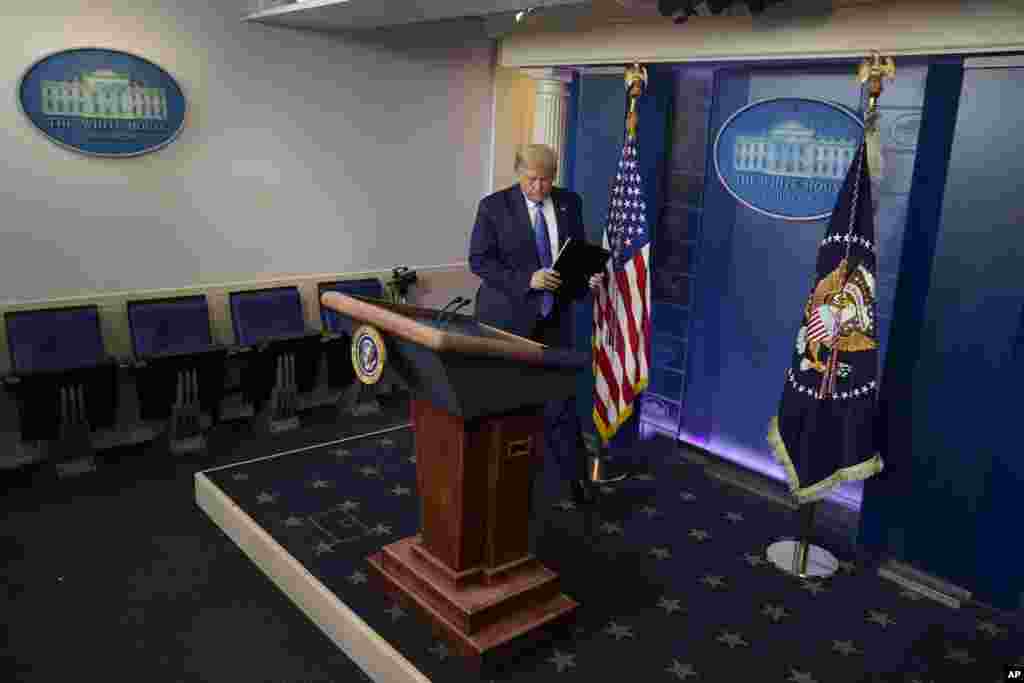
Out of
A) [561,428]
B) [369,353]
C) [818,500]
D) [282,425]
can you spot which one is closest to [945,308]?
[818,500]

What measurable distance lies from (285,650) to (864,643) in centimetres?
233

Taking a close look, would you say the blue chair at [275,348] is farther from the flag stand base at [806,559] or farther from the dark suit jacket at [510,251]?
the flag stand base at [806,559]

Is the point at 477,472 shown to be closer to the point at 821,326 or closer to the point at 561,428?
the point at 561,428

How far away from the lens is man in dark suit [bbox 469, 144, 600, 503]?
13.2 ft

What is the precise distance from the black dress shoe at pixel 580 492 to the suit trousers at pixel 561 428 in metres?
0.03

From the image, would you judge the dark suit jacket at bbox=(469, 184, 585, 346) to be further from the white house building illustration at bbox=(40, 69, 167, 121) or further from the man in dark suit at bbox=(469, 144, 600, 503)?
the white house building illustration at bbox=(40, 69, 167, 121)

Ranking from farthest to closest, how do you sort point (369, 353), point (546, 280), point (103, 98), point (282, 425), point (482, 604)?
point (282, 425)
point (103, 98)
point (546, 280)
point (482, 604)
point (369, 353)

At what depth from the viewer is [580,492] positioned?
14.3 ft

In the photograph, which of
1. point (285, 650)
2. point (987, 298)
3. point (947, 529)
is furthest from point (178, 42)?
point (947, 529)

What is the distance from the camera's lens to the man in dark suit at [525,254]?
403cm

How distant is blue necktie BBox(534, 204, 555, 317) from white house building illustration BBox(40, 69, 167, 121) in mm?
2672

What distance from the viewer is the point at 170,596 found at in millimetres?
3492

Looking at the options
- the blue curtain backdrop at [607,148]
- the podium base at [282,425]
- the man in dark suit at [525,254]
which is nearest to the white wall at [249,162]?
the podium base at [282,425]

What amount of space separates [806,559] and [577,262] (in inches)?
69.7
